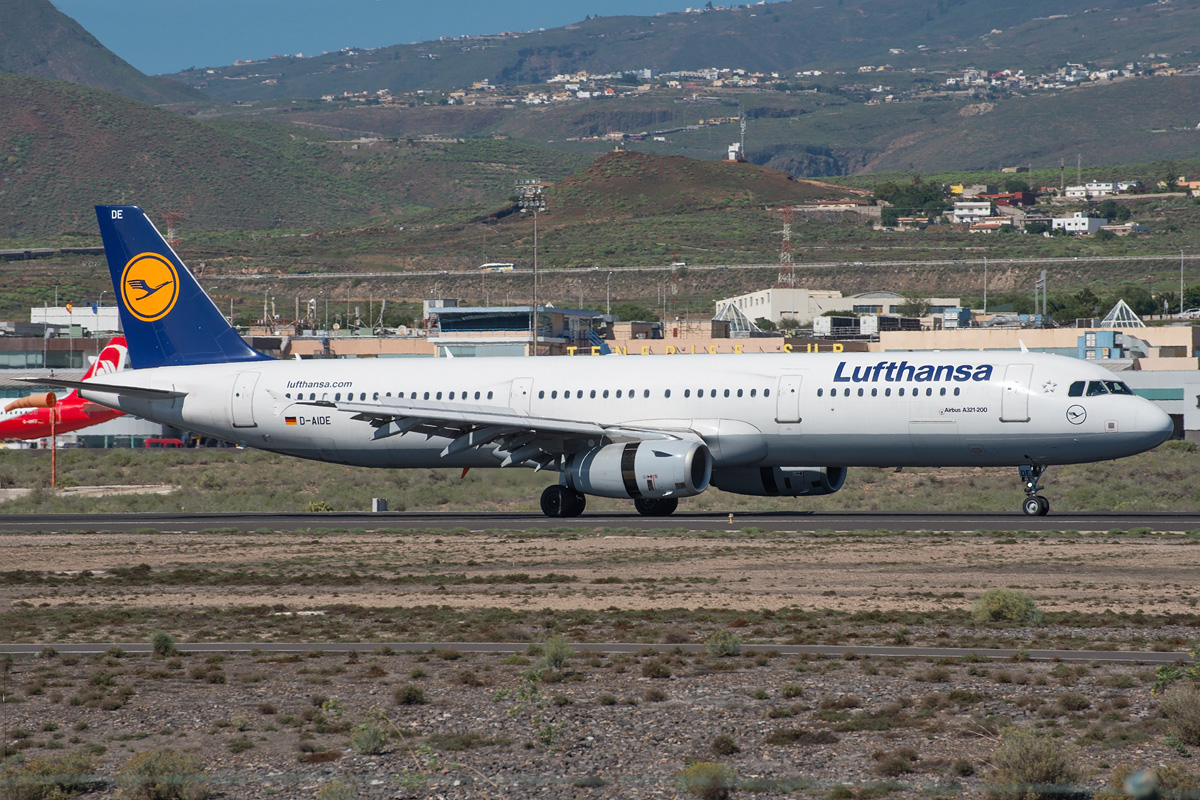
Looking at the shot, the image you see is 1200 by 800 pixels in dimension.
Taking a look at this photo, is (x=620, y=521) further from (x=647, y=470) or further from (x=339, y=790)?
(x=339, y=790)

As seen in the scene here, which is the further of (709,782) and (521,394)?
(521,394)

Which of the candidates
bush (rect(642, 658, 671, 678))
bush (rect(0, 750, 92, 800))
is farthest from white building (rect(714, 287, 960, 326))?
bush (rect(0, 750, 92, 800))

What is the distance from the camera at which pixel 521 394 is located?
1646 inches

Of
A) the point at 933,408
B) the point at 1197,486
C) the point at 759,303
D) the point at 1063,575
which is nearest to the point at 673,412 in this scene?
the point at 933,408

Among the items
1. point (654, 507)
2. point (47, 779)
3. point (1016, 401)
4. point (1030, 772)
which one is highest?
point (1016, 401)

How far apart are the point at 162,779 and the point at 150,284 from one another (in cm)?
3528

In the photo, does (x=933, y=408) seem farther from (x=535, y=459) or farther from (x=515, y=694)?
(x=515, y=694)

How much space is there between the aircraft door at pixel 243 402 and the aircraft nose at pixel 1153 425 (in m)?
26.0

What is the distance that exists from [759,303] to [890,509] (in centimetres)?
11355

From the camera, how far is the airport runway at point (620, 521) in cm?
3562

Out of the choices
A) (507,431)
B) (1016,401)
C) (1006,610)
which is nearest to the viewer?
(1006,610)

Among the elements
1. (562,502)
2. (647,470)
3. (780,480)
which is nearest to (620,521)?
(562,502)

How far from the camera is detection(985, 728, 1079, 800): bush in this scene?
A: 1220 centimetres

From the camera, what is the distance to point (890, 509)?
4619 cm
